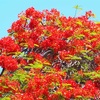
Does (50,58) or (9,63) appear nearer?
(9,63)

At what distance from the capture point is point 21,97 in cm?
1277

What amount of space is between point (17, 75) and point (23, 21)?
2290 millimetres

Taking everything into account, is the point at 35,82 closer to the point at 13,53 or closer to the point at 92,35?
the point at 13,53

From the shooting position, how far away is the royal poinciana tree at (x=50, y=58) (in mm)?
13000

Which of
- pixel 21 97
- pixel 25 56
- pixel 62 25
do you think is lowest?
pixel 21 97

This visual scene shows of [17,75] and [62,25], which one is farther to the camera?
[62,25]

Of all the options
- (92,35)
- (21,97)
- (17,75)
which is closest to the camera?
(21,97)

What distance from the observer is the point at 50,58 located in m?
14.6

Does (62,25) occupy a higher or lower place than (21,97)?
higher

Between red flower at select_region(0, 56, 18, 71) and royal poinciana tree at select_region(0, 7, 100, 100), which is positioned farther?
red flower at select_region(0, 56, 18, 71)

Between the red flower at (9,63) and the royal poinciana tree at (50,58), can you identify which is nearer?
the royal poinciana tree at (50,58)

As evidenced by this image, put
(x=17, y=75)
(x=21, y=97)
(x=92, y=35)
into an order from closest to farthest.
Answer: (x=21, y=97) → (x=17, y=75) → (x=92, y=35)

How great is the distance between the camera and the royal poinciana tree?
13000 millimetres

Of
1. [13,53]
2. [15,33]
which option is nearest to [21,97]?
[13,53]
